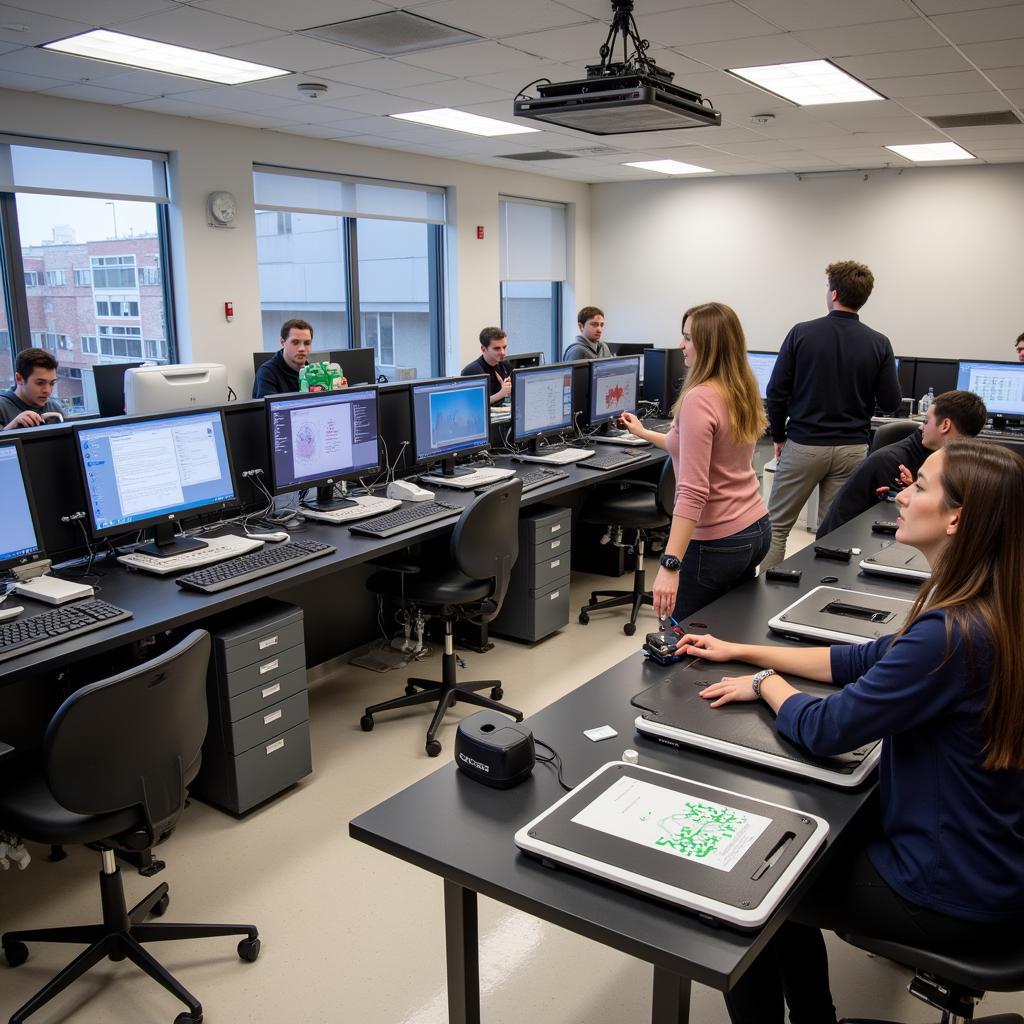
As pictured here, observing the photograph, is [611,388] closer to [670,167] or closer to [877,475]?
[877,475]

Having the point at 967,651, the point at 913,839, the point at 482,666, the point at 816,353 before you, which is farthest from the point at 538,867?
the point at 816,353

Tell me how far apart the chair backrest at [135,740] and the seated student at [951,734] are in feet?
4.24

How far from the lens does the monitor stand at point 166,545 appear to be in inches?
115

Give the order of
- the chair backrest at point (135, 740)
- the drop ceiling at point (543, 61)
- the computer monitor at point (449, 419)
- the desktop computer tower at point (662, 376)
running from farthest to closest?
the desktop computer tower at point (662, 376) → the computer monitor at point (449, 419) → the drop ceiling at point (543, 61) → the chair backrest at point (135, 740)

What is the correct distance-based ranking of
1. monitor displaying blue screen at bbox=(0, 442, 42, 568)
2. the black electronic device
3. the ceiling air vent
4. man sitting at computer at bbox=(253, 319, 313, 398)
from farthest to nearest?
1. man sitting at computer at bbox=(253, 319, 313, 398)
2. the ceiling air vent
3. monitor displaying blue screen at bbox=(0, 442, 42, 568)
4. the black electronic device

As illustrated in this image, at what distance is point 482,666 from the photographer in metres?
4.07

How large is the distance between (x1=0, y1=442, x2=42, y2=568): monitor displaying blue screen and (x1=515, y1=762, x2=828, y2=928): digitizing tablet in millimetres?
1840

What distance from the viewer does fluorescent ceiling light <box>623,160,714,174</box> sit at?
7.93 metres

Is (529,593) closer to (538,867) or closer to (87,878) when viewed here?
(87,878)

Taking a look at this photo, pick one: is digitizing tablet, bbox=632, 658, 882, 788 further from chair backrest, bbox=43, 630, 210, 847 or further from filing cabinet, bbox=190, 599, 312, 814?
filing cabinet, bbox=190, 599, 312, 814

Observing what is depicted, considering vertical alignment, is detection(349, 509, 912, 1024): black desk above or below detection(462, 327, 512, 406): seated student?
below

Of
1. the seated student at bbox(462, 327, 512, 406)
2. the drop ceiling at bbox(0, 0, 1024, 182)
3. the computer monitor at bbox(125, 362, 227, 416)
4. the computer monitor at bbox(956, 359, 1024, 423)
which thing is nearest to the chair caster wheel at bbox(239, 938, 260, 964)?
the computer monitor at bbox(125, 362, 227, 416)

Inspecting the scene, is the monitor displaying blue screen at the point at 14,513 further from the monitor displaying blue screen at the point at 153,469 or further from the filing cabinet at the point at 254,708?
the filing cabinet at the point at 254,708

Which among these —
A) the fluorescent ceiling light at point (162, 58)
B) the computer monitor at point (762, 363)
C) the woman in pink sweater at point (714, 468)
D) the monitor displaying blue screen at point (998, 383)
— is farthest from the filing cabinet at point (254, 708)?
the monitor displaying blue screen at point (998, 383)
